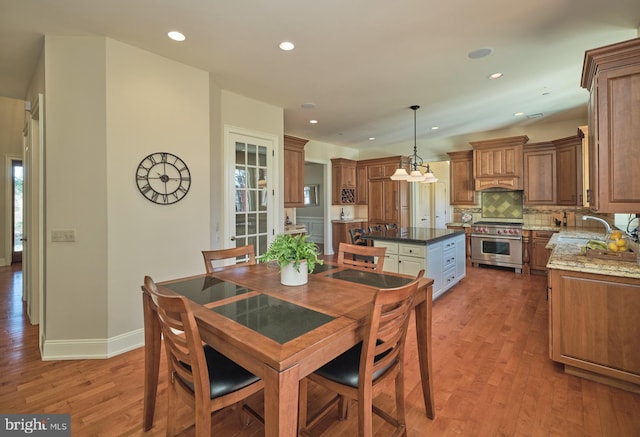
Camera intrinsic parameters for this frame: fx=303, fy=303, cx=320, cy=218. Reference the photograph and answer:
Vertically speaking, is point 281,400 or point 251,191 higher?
point 251,191

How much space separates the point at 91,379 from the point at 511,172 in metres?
6.82

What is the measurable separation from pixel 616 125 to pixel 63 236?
14.7 feet

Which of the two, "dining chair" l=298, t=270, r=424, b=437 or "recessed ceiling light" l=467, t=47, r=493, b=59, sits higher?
"recessed ceiling light" l=467, t=47, r=493, b=59

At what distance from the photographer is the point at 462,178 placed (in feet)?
21.7

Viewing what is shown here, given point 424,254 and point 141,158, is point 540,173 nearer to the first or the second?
point 424,254

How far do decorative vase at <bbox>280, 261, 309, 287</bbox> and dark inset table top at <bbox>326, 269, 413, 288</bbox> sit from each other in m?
0.27

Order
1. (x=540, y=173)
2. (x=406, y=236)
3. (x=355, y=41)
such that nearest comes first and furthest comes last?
(x=355, y=41)
(x=406, y=236)
(x=540, y=173)

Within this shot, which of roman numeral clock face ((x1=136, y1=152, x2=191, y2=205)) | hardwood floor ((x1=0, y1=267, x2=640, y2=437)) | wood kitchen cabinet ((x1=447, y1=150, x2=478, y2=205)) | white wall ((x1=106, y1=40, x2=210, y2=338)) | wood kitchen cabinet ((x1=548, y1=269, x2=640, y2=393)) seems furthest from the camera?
wood kitchen cabinet ((x1=447, y1=150, x2=478, y2=205))

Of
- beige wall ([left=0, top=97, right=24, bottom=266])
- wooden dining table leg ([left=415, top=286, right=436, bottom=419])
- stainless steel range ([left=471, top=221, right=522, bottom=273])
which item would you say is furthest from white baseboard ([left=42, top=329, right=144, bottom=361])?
stainless steel range ([left=471, top=221, right=522, bottom=273])

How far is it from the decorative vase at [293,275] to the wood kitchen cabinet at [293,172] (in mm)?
3244

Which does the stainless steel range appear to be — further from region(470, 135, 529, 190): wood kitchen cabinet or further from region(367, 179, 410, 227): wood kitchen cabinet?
region(367, 179, 410, 227): wood kitchen cabinet

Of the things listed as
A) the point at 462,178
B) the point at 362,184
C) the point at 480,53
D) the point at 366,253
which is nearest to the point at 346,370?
the point at 366,253

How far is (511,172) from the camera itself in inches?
230

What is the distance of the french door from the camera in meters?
3.90
